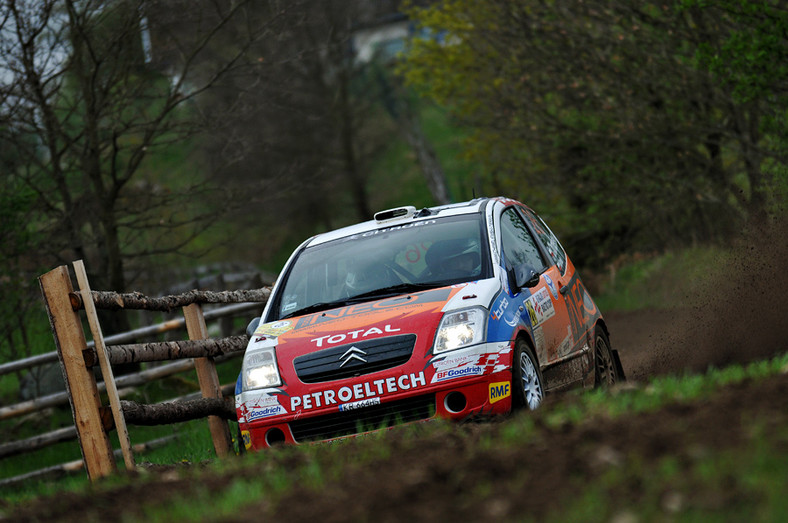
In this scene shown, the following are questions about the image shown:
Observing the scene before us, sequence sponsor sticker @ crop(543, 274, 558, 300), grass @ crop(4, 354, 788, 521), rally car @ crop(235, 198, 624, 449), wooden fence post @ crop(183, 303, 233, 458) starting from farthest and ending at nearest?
wooden fence post @ crop(183, 303, 233, 458)
sponsor sticker @ crop(543, 274, 558, 300)
rally car @ crop(235, 198, 624, 449)
grass @ crop(4, 354, 788, 521)

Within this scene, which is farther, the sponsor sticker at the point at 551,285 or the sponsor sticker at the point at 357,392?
the sponsor sticker at the point at 551,285

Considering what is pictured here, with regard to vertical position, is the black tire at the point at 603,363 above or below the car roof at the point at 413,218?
below

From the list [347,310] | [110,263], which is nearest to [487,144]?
[110,263]

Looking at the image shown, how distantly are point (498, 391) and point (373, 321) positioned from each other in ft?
3.42

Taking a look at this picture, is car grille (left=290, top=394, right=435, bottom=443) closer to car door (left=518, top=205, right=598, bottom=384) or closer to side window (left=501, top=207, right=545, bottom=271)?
car door (left=518, top=205, right=598, bottom=384)

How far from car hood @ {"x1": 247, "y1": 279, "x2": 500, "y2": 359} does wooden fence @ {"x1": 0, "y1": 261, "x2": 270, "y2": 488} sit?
1.18 meters

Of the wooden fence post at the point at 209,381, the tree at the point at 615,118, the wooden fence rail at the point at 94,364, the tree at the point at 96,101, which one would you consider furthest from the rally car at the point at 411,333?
the tree at the point at 615,118

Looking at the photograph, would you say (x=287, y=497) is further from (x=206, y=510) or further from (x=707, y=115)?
(x=707, y=115)

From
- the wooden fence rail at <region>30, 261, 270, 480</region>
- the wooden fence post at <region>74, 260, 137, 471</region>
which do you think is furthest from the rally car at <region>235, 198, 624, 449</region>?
the wooden fence rail at <region>30, 261, 270, 480</region>

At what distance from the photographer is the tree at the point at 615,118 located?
17.8 meters

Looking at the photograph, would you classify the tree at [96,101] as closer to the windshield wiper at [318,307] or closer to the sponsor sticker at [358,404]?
the windshield wiper at [318,307]

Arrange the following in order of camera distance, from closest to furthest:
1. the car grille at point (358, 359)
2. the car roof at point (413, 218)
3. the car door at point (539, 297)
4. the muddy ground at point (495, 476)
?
the muddy ground at point (495, 476), the car grille at point (358, 359), the car door at point (539, 297), the car roof at point (413, 218)

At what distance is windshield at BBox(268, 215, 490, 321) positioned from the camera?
7.81 meters

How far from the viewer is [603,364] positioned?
920 cm
